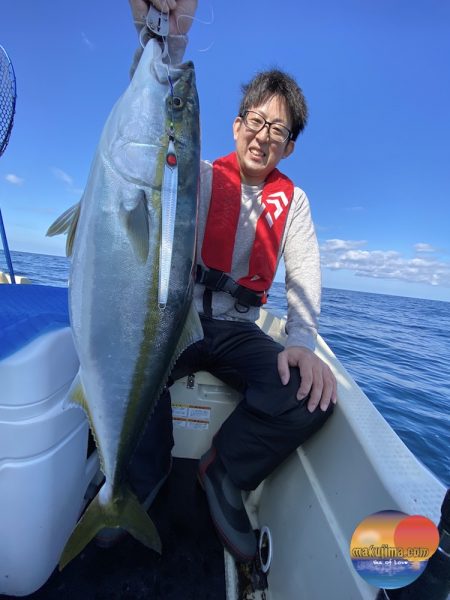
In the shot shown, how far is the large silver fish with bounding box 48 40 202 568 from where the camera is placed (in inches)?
53.9

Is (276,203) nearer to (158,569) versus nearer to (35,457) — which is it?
(35,457)

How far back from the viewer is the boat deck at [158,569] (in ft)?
5.82

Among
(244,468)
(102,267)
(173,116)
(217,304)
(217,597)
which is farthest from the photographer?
(217,304)

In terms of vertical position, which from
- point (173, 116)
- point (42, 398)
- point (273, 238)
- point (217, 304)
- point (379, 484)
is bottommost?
→ point (379, 484)

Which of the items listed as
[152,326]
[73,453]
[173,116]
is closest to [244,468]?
[73,453]

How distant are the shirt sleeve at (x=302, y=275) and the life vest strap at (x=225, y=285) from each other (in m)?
0.28

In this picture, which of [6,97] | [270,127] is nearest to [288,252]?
[270,127]

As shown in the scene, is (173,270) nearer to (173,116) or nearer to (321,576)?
(173,116)

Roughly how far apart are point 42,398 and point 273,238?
5.89 ft

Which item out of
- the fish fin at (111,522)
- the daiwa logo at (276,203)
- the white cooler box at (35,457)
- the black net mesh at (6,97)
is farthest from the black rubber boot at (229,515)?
the black net mesh at (6,97)

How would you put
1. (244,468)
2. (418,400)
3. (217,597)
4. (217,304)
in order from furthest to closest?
(418,400), (217,304), (244,468), (217,597)

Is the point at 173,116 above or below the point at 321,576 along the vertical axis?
above

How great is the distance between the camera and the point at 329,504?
1.72 m

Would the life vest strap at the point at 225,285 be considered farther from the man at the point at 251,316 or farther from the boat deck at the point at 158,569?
the boat deck at the point at 158,569
